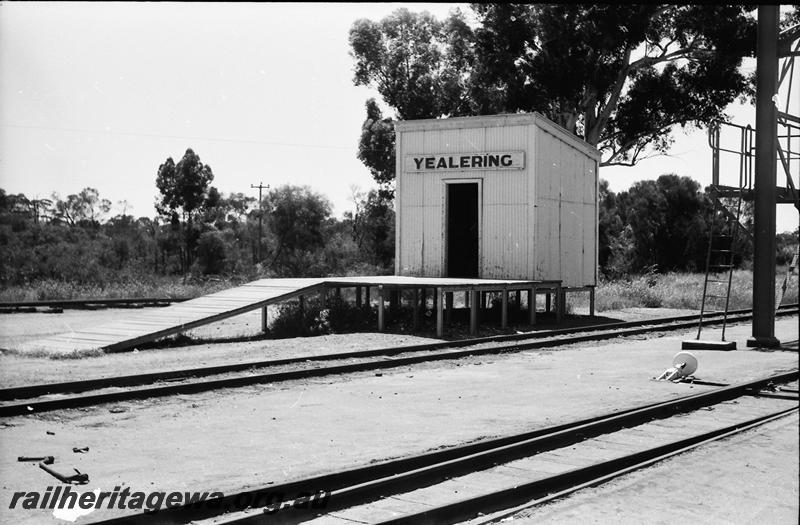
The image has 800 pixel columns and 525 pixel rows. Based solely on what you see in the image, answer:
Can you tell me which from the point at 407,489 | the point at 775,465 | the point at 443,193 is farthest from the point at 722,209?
the point at 407,489

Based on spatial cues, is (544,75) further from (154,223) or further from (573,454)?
(154,223)

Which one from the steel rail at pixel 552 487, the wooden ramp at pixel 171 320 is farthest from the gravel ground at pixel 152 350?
the steel rail at pixel 552 487

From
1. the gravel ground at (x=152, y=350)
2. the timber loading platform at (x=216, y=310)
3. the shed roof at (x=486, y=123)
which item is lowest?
the gravel ground at (x=152, y=350)

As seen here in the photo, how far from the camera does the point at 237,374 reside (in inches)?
439

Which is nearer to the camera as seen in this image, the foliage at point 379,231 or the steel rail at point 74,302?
the steel rail at point 74,302

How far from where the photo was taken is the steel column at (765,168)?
1493 centimetres

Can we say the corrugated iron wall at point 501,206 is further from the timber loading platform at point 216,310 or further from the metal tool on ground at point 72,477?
the metal tool on ground at point 72,477

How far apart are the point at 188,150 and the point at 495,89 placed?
23883 millimetres

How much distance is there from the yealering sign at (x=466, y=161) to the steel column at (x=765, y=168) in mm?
5612

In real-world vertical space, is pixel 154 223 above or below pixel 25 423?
above

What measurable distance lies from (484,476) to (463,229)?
52.5ft

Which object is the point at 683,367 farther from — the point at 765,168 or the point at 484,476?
the point at 484,476

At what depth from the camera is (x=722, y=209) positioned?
14.9 meters

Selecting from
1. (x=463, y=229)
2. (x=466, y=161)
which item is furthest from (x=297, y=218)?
(x=466, y=161)
